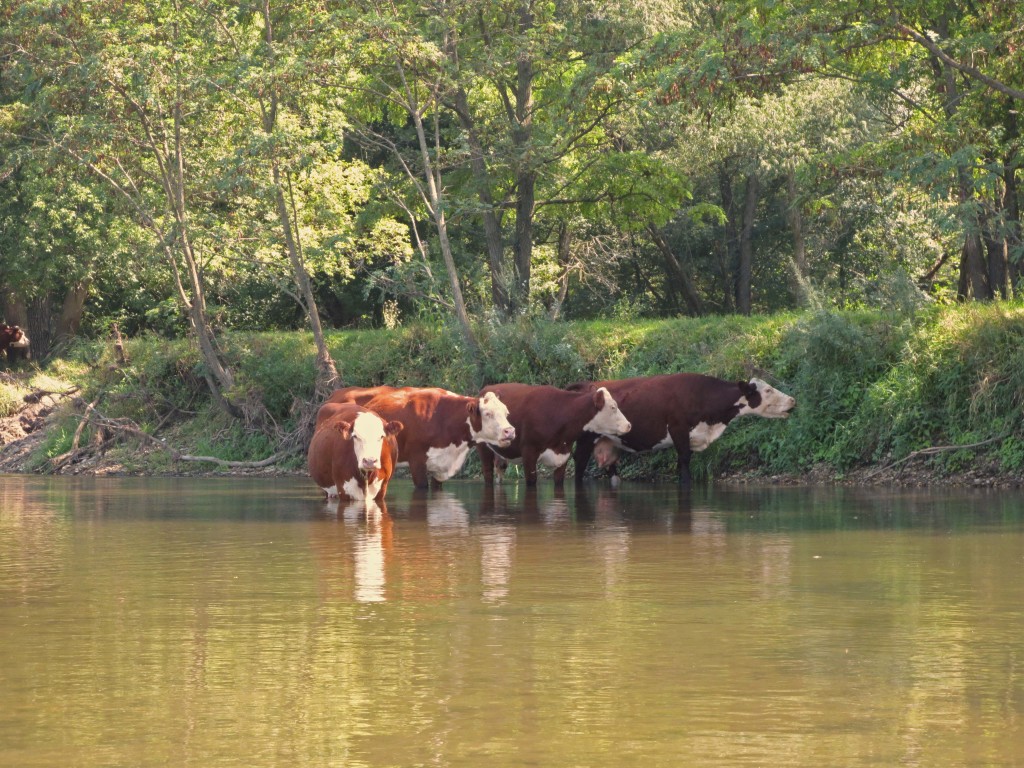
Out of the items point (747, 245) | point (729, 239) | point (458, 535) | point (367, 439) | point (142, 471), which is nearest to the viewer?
point (458, 535)

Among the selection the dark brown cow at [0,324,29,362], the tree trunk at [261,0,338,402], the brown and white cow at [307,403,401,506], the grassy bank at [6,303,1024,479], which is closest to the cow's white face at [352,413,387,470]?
the brown and white cow at [307,403,401,506]

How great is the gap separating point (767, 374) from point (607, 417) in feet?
10.3

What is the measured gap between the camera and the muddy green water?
5828 mm

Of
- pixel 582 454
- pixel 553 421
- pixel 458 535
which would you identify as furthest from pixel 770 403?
pixel 458 535

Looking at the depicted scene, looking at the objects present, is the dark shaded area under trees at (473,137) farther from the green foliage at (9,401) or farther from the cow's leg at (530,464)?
the cow's leg at (530,464)

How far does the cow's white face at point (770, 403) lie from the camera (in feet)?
73.5

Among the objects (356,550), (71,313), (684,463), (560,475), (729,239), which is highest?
(729,239)

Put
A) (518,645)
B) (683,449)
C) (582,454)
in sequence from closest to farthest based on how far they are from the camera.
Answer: (518,645) < (683,449) < (582,454)

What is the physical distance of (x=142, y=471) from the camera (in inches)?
1200

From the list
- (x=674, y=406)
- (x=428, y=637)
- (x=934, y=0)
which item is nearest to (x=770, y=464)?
(x=674, y=406)

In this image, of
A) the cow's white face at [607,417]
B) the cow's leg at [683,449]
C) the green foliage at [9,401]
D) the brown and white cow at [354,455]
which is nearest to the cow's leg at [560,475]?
the cow's white face at [607,417]

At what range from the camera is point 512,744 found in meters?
5.79

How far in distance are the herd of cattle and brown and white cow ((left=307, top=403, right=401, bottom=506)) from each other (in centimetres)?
173

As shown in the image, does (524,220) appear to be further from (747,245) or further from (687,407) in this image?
(747,245)
